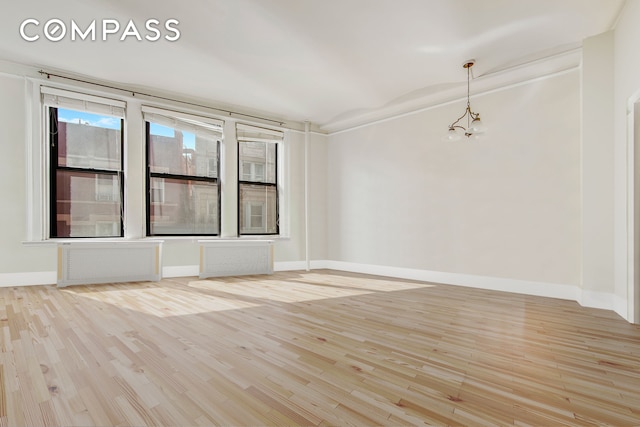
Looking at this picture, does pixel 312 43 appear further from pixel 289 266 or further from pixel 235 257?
pixel 289 266

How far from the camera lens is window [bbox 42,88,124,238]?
15.0 ft

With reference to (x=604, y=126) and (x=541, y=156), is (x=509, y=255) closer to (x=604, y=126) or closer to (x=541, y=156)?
(x=541, y=156)

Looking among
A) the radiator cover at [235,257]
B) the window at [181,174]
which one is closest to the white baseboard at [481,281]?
the radiator cover at [235,257]

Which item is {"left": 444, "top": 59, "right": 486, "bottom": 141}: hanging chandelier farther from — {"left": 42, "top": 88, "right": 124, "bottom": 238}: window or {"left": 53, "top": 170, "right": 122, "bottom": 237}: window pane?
{"left": 53, "top": 170, "right": 122, "bottom": 237}: window pane

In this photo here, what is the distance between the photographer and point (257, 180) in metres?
6.32

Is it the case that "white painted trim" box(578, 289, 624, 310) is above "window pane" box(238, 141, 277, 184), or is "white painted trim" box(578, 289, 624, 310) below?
below

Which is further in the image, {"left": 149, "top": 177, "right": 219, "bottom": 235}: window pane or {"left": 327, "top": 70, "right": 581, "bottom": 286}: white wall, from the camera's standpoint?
{"left": 149, "top": 177, "right": 219, "bottom": 235}: window pane

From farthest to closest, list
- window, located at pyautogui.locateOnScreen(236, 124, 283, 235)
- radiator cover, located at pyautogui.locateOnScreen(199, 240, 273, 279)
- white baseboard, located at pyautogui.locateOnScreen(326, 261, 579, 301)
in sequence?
window, located at pyautogui.locateOnScreen(236, 124, 283, 235)
radiator cover, located at pyautogui.locateOnScreen(199, 240, 273, 279)
white baseboard, located at pyautogui.locateOnScreen(326, 261, 579, 301)

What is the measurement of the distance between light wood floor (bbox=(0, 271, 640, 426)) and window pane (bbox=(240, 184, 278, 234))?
2656mm

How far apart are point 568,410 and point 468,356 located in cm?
65

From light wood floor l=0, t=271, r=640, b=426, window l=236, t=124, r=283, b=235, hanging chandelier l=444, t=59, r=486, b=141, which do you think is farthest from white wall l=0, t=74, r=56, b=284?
hanging chandelier l=444, t=59, r=486, b=141

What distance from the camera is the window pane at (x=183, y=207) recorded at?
5340 mm

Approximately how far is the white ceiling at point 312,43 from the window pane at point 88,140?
650 millimetres

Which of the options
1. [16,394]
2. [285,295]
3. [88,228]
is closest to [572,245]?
[285,295]
